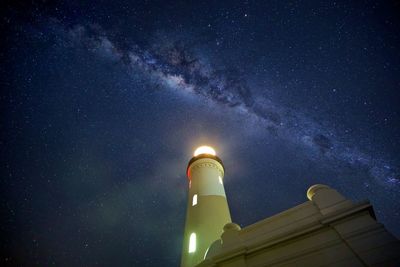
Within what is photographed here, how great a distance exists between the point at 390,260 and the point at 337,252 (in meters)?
1.41

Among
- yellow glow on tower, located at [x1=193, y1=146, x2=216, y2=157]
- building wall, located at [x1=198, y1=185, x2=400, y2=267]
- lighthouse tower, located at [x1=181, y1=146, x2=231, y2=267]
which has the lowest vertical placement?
building wall, located at [x1=198, y1=185, x2=400, y2=267]

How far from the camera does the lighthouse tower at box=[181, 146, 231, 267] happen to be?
1435 cm

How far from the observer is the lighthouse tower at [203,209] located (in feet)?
47.1

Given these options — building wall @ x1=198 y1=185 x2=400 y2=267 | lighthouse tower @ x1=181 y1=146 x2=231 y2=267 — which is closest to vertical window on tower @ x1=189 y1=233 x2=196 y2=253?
lighthouse tower @ x1=181 y1=146 x2=231 y2=267

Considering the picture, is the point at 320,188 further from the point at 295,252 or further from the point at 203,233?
the point at 203,233

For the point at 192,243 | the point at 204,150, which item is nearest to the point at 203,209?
the point at 192,243

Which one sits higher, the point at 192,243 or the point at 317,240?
the point at 192,243

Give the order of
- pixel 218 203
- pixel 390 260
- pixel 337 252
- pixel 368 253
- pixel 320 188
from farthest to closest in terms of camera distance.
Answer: pixel 218 203 < pixel 320 188 < pixel 337 252 < pixel 368 253 < pixel 390 260

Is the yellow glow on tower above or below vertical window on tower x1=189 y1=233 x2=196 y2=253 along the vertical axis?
above

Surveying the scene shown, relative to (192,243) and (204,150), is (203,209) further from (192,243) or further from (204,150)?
(204,150)

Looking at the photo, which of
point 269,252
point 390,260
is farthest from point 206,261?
point 390,260

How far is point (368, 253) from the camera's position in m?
6.72

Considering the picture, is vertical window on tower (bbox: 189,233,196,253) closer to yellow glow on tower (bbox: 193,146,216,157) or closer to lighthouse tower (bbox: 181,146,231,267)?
lighthouse tower (bbox: 181,146,231,267)

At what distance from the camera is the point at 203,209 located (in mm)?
16391
